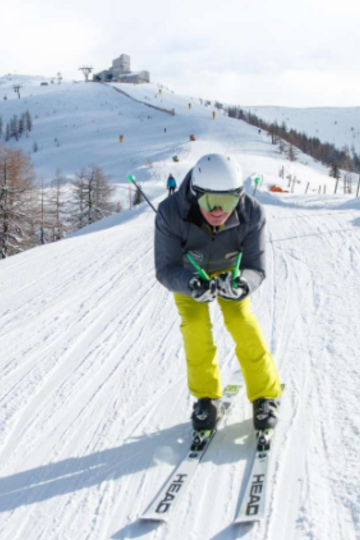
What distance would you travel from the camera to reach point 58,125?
348 feet

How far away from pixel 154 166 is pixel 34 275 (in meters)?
48.6

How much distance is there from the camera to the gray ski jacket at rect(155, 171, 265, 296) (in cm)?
370

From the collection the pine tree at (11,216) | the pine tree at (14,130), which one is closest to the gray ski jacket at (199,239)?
the pine tree at (11,216)

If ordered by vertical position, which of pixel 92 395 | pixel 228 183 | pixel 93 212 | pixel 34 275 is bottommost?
pixel 93 212

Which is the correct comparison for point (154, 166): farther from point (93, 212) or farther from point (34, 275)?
point (34, 275)

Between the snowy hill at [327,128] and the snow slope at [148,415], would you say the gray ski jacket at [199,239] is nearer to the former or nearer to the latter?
the snow slope at [148,415]

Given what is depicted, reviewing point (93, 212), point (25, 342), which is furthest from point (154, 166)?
point (25, 342)

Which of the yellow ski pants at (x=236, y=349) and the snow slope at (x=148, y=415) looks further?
the yellow ski pants at (x=236, y=349)

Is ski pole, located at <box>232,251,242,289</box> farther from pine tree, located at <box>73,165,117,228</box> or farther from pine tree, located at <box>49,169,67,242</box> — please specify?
pine tree, located at <box>73,165,117,228</box>

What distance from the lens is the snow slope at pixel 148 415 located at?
2.91m

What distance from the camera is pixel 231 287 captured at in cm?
350

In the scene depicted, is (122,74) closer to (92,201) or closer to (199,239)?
(92,201)

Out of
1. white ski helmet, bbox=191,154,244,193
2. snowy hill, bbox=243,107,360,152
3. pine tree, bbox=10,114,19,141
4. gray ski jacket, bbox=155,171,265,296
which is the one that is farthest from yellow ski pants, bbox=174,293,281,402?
snowy hill, bbox=243,107,360,152

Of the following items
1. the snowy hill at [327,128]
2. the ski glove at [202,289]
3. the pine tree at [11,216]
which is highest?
the snowy hill at [327,128]
